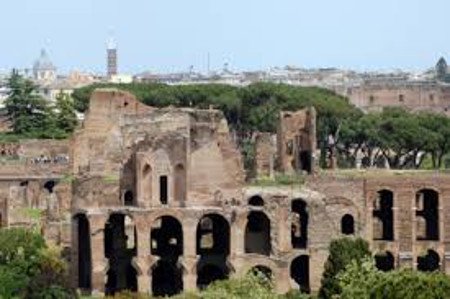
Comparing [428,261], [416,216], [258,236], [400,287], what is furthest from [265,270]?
[400,287]

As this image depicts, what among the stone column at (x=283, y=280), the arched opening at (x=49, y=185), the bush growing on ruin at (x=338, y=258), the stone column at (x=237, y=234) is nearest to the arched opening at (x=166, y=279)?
the stone column at (x=237, y=234)

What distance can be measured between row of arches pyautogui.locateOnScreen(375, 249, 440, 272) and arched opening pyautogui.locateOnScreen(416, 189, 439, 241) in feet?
2.80

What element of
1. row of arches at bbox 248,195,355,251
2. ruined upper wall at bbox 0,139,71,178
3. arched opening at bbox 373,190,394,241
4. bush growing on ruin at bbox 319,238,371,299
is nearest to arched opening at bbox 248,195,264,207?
row of arches at bbox 248,195,355,251

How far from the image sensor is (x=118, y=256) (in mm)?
61781

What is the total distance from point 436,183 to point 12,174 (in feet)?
88.0

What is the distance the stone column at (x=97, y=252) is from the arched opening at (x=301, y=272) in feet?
27.4

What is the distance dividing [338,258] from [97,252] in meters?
10.4

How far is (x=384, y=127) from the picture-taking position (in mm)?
89750

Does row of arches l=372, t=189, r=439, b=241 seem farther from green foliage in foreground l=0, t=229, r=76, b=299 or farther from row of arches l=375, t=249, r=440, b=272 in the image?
green foliage in foreground l=0, t=229, r=76, b=299

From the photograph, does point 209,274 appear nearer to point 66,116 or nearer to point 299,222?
point 299,222

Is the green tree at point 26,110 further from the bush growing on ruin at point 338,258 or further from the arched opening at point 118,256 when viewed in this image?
the bush growing on ruin at point 338,258

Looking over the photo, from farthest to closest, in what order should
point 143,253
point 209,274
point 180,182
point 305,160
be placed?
point 305,160 < point 209,274 < point 180,182 < point 143,253

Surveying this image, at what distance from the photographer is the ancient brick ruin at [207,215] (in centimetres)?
6025

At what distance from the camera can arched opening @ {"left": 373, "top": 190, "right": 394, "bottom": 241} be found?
65.3 metres
